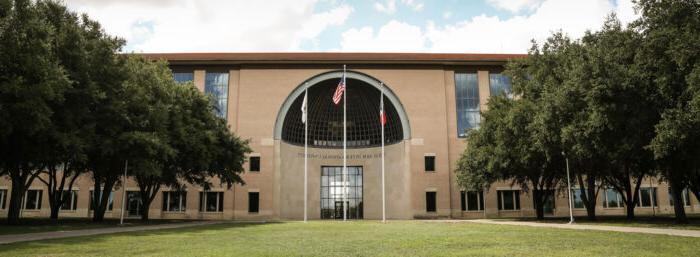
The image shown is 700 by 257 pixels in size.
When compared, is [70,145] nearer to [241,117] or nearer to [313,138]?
[241,117]

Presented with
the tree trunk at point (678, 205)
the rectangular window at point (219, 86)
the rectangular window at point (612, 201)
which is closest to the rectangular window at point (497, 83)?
the rectangular window at point (612, 201)

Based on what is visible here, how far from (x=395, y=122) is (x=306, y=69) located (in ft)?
37.7

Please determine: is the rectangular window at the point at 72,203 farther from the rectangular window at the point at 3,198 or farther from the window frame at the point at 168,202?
the window frame at the point at 168,202

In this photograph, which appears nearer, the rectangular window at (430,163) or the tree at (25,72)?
→ the tree at (25,72)

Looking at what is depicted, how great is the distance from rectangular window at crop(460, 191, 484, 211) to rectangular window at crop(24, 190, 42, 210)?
150ft

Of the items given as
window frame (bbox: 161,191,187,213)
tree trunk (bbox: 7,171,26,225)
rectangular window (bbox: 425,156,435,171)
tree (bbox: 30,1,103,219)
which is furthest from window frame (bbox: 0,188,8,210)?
rectangular window (bbox: 425,156,435,171)

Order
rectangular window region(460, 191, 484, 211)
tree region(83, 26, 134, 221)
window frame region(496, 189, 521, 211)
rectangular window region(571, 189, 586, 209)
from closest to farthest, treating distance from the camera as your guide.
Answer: tree region(83, 26, 134, 221)
rectangular window region(460, 191, 484, 211)
window frame region(496, 189, 521, 211)
rectangular window region(571, 189, 586, 209)

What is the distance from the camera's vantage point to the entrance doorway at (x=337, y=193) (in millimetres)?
58656

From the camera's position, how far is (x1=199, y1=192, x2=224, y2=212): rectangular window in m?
52.3

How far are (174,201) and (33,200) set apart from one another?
50.6 ft

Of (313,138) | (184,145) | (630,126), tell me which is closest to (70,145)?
(184,145)

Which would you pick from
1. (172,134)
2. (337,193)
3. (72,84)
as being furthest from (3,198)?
(72,84)

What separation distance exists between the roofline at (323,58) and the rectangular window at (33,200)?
62.9ft

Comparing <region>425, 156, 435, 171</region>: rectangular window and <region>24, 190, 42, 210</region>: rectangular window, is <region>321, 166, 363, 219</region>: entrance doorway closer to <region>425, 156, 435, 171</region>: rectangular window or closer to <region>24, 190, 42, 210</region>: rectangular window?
<region>425, 156, 435, 171</region>: rectangular window
